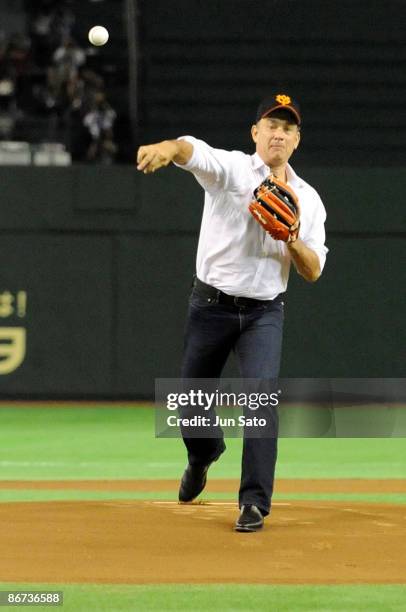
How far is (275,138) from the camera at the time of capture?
6383 mm

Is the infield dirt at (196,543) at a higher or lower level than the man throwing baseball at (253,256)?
lower

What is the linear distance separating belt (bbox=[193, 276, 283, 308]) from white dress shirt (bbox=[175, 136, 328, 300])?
0.03 metres

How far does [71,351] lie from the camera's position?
45.2 feet

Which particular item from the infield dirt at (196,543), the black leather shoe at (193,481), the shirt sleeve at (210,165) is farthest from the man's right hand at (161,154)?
the black leather shoe at (193,481)

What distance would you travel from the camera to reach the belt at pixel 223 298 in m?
6.48

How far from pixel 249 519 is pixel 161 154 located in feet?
5.92

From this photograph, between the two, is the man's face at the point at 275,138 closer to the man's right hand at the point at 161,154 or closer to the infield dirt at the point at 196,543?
the man's right hand at the point at 161,154

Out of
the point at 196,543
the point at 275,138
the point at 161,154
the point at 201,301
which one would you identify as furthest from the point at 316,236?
the point at 196,543

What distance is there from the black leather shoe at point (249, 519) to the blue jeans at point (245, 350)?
0.10ft

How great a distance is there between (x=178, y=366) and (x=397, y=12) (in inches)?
279

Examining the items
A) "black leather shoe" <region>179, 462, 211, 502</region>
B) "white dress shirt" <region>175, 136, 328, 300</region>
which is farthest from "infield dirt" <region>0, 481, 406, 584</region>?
"white dress shirt" <region>175, 136, 328, 300</region>

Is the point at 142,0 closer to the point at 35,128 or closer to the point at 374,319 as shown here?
the point at 35,128

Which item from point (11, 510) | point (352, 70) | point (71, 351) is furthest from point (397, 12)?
point (11, 510)

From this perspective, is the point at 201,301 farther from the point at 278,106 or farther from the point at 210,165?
the point at 278,106
